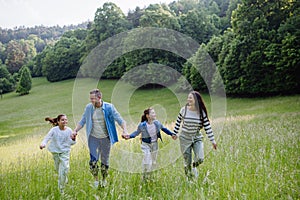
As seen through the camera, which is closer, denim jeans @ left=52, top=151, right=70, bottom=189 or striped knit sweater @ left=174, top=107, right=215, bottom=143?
denim jeans @ left=52, top=151, right=70, bottom=189

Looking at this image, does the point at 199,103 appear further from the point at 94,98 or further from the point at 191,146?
the point at 94,98

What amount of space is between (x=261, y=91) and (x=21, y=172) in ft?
86.6

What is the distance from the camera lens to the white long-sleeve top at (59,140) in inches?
218

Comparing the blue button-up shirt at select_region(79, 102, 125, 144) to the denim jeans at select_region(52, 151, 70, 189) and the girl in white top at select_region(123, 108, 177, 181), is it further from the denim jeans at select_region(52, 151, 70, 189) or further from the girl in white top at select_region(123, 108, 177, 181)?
the denim jeans at select_region(52, 151, 70, 189)

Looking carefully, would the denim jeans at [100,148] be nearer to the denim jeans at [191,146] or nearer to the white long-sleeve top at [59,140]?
the white long-sleeve top at [59,140]

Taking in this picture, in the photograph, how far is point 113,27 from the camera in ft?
176

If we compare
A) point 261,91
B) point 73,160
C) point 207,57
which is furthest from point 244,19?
point 73,160

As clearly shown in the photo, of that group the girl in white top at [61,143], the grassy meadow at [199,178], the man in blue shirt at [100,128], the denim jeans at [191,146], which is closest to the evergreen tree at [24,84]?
the grassy meadow at [199,178]

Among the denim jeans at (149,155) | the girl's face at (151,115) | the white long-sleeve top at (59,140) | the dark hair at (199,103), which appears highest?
the dark hair at (199,103)

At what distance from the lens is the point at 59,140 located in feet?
18.4

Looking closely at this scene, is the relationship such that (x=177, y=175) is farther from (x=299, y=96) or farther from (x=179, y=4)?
(x=179, y=4)

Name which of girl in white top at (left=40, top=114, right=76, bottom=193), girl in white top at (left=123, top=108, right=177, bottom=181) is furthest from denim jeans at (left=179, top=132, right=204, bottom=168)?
girl in white top at (left=40, top=114, right=76, bottom=193)

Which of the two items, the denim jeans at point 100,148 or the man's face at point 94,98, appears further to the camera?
the denim jeans at point 100,148

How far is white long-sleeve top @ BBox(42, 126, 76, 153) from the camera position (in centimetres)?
554
